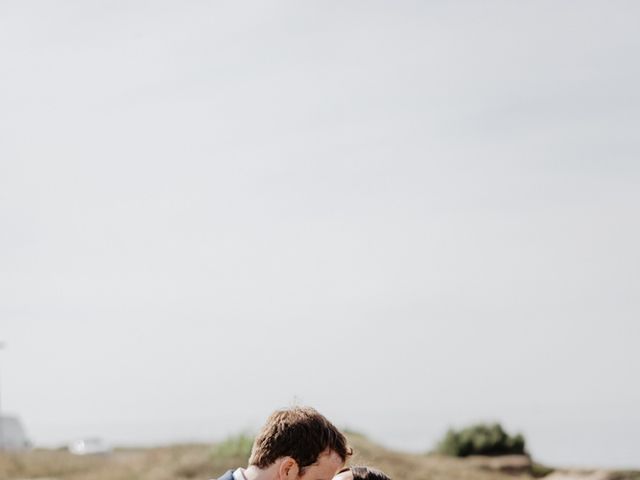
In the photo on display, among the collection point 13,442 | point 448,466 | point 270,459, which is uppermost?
point 13,442

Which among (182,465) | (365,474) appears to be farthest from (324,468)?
(182,465)

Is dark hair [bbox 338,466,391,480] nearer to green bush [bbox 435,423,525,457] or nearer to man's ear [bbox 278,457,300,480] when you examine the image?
man's ear [bbox 278,457,300,480]

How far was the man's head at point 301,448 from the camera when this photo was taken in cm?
568

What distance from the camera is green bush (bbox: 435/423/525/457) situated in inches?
1049

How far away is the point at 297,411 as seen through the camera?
230 inches

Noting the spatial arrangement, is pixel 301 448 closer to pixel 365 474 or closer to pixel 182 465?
pixel 365 474

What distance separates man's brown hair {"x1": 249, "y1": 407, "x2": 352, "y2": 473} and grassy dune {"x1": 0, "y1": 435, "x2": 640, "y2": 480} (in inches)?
525

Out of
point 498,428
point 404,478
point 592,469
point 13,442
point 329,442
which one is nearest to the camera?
point 329,442

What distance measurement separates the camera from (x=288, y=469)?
5.70 meters

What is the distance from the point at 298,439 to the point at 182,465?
14.8m

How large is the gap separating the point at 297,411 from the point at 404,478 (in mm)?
14451

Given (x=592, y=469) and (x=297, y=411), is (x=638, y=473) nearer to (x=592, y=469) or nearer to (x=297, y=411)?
(x=592, y=469)

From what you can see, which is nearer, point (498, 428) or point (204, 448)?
point (204, 448)

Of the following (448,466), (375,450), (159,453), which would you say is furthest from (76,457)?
(448,466)
